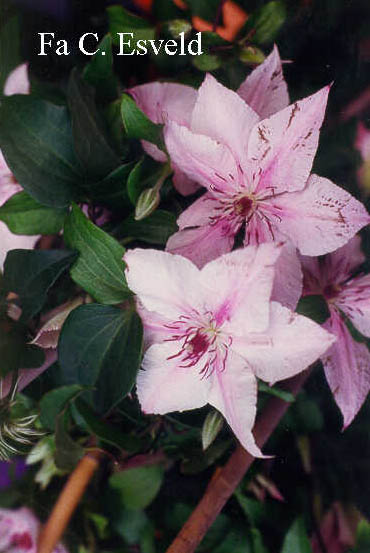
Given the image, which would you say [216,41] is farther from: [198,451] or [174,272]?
[198,451]

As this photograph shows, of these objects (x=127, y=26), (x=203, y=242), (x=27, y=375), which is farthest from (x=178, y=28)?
(x=27, y=375)

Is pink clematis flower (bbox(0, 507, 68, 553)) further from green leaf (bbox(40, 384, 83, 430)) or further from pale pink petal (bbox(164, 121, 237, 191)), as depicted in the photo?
pale pink petal (bbox(164, 121, 237, 191))

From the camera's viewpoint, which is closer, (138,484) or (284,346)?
(284,346)

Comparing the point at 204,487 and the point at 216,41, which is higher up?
the point at 216,41

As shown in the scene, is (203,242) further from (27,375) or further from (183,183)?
(27,375)

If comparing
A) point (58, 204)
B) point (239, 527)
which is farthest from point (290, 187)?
point (239, 527)

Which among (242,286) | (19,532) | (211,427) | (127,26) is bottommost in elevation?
(19,532)

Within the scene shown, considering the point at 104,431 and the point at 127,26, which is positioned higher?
the point at 127,26
